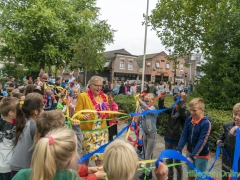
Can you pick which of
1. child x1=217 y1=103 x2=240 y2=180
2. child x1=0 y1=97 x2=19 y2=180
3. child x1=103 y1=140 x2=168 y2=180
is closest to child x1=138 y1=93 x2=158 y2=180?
child x1=217 y1=103 x2=240 y2=180

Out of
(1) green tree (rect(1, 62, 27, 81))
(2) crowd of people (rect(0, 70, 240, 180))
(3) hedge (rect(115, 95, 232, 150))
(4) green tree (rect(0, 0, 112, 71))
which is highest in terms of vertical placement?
(4) green tree (rect(0, 0, 112, 71))

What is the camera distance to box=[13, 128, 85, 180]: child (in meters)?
1.40

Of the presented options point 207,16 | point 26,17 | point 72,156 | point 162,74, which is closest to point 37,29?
point 26,17

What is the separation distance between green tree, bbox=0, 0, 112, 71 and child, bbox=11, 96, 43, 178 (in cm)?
2126

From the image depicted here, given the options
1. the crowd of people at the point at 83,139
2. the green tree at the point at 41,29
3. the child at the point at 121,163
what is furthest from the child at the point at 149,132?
the green tree at the point at 41,29

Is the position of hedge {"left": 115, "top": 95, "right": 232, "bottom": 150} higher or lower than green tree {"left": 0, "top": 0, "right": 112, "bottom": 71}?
lower

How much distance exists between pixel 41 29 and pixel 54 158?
23.6 m

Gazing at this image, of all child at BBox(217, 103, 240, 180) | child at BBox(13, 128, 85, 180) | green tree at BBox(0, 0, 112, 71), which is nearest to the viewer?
child at BBox(13, 128, 85, 180)

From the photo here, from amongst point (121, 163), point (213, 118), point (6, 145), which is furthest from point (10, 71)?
point (121, 163)

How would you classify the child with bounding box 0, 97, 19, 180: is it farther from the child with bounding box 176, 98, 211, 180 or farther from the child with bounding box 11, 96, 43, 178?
the child with bounding box 176, 98, 211, 180

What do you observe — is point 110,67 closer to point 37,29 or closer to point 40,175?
point 37,29

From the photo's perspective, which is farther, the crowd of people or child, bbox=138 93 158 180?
child, bbox=138 93 158 180

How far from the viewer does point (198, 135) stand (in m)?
3.10

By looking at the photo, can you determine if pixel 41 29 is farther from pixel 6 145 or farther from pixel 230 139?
pixel 230 139
